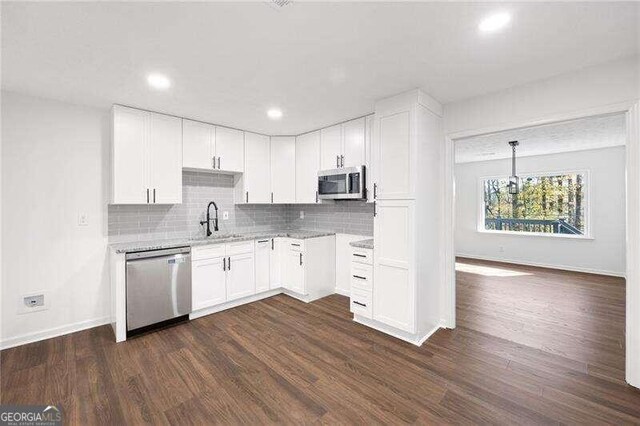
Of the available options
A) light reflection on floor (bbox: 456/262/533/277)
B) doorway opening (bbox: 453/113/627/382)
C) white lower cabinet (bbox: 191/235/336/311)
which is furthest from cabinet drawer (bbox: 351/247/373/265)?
light reflection on floor (bbox: 456/262/533/277)

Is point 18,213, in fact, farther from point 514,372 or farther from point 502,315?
point 502,315

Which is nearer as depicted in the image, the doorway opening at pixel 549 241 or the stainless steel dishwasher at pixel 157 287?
the stainless steel dishwasher at pixel 157 287

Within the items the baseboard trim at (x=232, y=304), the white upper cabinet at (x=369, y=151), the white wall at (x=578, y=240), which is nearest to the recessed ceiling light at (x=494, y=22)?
the white upper cabinet at (x=369, y=151)

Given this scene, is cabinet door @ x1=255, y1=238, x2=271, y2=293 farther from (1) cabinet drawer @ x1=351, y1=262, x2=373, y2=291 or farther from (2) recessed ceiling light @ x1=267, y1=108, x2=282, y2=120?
(2) recessed ceiling light @ x1=267, y1=108, x2=282, y2=120

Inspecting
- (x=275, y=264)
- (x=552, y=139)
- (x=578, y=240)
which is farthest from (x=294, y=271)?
(x=578, y=240)

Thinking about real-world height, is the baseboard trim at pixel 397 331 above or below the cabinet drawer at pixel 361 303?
below

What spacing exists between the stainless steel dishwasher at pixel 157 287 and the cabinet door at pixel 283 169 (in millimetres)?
1684

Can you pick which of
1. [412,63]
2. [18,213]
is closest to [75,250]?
[18,213]

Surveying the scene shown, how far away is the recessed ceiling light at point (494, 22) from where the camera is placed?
1.68 meters

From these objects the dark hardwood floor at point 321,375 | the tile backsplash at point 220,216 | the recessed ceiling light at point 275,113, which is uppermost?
the recessed ceiling light at point 275,113

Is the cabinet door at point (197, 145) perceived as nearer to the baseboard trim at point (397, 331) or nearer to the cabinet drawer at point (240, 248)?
the cabinet drawer at point (240, 248)

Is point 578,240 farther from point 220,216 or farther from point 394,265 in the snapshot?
point 220,216

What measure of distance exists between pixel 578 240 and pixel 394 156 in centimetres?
549

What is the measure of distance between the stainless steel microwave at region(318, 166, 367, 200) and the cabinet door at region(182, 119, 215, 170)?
1.57 meters
